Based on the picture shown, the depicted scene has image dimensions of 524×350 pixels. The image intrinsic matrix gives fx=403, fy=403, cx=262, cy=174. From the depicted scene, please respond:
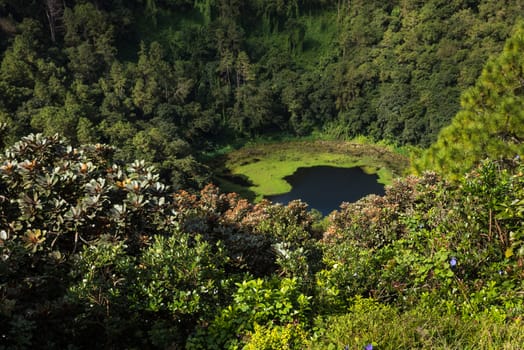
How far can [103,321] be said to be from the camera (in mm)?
5074

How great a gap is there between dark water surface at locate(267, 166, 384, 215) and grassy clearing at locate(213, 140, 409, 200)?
3.60 ft

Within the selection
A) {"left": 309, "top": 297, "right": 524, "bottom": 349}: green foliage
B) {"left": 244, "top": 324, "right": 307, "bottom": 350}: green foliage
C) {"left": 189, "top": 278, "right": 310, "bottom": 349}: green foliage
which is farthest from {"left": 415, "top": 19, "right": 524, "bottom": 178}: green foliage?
{"left": 244, "top": 324, "right": 307, "bottom": 350}: green foliage

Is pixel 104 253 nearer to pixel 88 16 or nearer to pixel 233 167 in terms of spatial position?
pixel 233 167

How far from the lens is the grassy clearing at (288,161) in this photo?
45.0 meters

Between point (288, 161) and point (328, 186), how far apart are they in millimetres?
9857

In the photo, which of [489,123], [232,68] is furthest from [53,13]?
[489,123]

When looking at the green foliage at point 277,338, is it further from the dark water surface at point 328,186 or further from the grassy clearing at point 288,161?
the grassy clearing at point 288,161

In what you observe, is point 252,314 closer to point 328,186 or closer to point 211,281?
point 211,281


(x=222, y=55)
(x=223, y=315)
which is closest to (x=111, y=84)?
(x=222, y=55)

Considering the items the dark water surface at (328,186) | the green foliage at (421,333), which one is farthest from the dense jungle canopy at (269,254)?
the dark water surface at (328,186)

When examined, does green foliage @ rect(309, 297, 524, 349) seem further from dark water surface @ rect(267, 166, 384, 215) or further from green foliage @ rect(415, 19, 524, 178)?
dark water surface @ rect(267, 166, 384, 215)

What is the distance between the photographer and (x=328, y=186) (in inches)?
1740

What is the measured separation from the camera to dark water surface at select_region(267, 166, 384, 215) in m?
40.1

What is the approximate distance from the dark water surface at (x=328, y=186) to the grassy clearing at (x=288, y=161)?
3.60ft
